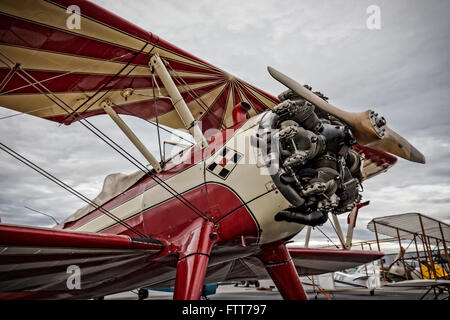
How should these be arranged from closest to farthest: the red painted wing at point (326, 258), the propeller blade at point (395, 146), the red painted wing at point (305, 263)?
the propeller blade at point (395, 146) < the red painted wing at point (305, 263) < the red painted wing at point (326, 258)

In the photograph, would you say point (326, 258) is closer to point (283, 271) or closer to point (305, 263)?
point (305, 263)

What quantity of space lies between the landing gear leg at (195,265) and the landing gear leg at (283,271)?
54.1 inches

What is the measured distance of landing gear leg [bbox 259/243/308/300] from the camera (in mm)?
4238

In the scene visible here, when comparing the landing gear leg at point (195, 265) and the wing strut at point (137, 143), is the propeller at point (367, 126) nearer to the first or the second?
the landing gear leg at point (195, 265)

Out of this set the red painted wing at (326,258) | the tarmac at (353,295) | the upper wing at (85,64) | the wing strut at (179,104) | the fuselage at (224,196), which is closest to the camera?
the fuselage at (224,196)

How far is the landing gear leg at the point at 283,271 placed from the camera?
424 cm

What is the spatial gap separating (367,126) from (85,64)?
3.84m

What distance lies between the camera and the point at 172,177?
12.3ft

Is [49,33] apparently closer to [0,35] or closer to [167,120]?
[0,35]

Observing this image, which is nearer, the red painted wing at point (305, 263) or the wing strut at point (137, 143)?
the wing strut at point (137, 143)

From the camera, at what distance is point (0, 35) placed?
3.53 m

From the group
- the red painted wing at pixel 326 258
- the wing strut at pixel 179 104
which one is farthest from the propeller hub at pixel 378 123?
the red painted wing at pixel 326 258

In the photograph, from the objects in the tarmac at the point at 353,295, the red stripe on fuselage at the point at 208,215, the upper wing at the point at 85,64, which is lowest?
the tarmac at the point at 353,295

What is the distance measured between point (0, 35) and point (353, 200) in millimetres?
4370
